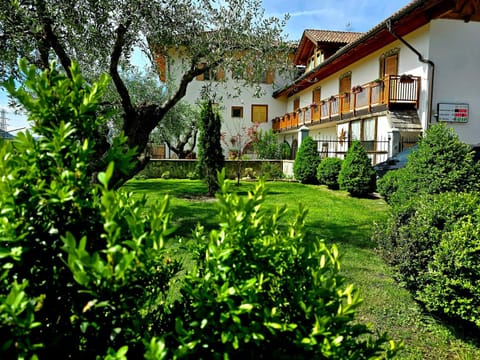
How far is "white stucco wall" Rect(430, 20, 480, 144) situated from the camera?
1278 centimetres

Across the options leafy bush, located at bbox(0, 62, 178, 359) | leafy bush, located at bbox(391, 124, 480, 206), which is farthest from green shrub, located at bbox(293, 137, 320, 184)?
leafy bush, located at bbox(0, 62, 178, 359)

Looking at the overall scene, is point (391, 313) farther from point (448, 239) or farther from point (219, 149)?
point (219, 149)

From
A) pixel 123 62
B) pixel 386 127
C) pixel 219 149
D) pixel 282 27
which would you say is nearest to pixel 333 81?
pixel 386 127

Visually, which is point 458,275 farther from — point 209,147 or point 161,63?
point 209,147

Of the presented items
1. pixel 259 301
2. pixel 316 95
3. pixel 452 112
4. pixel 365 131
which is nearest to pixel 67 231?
pixel 259 301

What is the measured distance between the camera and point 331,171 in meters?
13.6

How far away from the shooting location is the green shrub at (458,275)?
2.97m

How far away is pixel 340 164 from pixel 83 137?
13104mm

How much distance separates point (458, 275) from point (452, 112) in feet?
39.7

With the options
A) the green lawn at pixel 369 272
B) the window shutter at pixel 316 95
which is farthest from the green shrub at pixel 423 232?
the window shutter at pixel 316 95

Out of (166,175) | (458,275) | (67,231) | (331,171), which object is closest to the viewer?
(67,231)

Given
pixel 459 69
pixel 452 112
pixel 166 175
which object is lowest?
pixel 166 175

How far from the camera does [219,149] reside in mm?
12391

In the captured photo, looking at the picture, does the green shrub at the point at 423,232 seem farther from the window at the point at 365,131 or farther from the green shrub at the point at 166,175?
the green shrub at the point at 166,175
